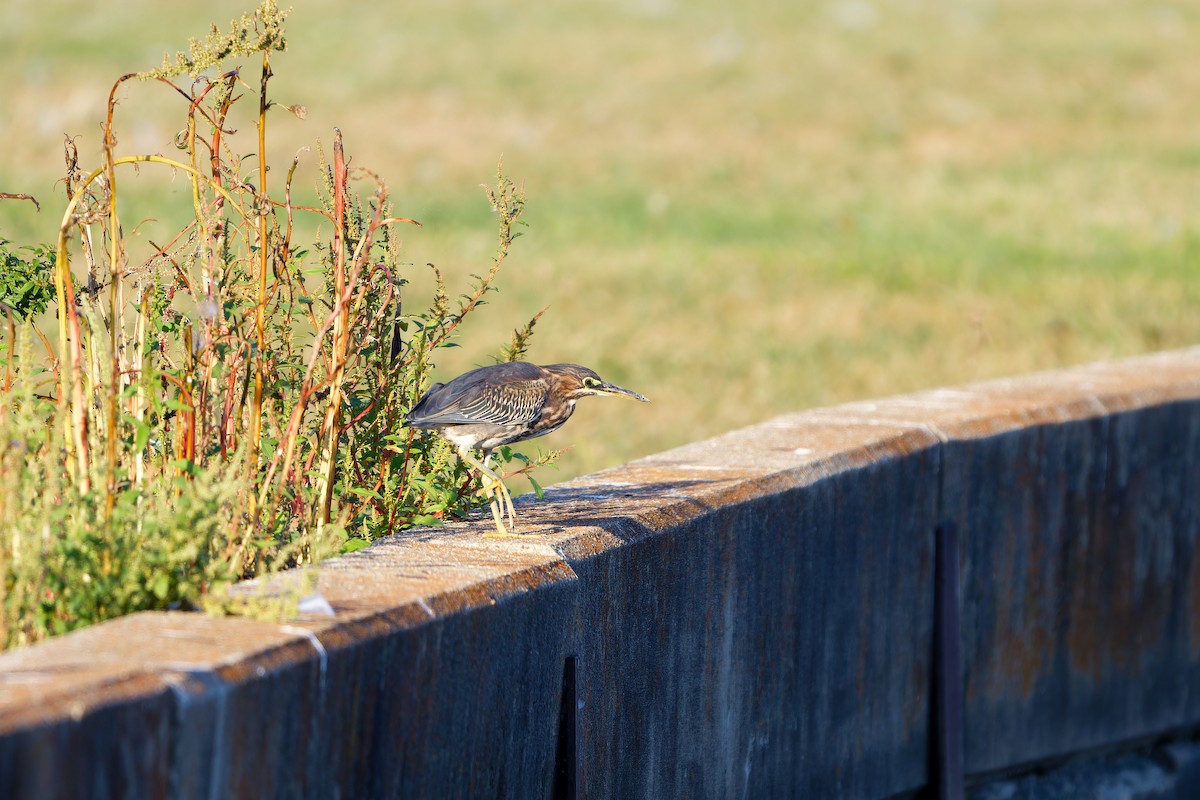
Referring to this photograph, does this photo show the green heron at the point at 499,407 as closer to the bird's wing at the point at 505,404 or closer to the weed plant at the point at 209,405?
the bird's wing at the point at 505,404

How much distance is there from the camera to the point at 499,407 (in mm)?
3957

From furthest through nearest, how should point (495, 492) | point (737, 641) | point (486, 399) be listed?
point (737, 641)
point (495, 492)
point (486, 399)

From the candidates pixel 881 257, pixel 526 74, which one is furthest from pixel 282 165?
pixel 881 257

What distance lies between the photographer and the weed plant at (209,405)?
121 inches

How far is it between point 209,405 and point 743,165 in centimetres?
1924

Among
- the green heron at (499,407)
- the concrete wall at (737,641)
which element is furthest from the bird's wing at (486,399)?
the concrete wall at (737,641)

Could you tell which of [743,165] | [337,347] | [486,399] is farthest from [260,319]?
[743,165]

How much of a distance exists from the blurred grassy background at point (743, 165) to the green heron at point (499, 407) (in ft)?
6.89

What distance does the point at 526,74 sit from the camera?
28031 mm

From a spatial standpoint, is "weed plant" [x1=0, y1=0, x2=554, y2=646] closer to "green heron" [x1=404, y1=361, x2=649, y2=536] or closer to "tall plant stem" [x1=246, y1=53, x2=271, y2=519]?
"tall plant stem" [x1=246, y1=53, x2=271, y2=519]

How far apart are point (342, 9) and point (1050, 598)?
31.6m

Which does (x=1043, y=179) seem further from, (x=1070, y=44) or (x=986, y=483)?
(x=986, y=483)

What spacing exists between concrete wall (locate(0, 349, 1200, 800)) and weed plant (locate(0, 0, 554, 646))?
20 cm

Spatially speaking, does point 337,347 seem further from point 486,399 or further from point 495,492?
point 495,492
